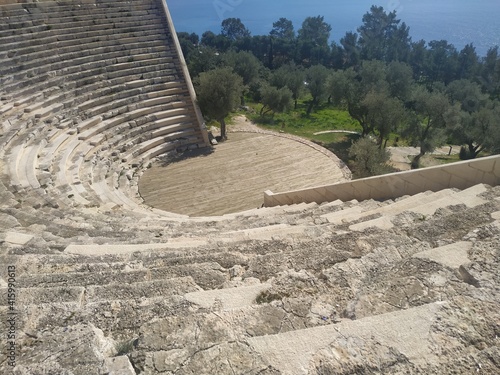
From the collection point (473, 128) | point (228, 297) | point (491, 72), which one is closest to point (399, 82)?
point (473, 128)

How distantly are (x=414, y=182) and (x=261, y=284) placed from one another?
4875mm

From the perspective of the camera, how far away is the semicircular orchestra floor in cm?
1164

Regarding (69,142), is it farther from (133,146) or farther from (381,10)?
(381,10)

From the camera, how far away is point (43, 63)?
44.7 feet

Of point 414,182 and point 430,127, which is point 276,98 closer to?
point 430,127

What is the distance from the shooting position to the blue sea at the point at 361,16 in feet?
184

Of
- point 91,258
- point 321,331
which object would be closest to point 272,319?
point 321,331

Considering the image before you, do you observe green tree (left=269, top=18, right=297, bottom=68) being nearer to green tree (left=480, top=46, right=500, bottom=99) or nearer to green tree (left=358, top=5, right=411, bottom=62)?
green tree (left=358, top=5, right=411, bottom=62)

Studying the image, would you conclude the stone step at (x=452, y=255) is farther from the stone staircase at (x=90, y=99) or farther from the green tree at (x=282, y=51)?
the green tree at (x=282, y=51)

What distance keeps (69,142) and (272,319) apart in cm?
1157

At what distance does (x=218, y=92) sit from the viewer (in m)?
15.4

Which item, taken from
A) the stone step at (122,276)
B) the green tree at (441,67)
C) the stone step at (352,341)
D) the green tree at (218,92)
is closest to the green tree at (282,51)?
the green tree at (441,67)

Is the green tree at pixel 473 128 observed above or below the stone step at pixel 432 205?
below

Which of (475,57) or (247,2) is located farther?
(247,2)
